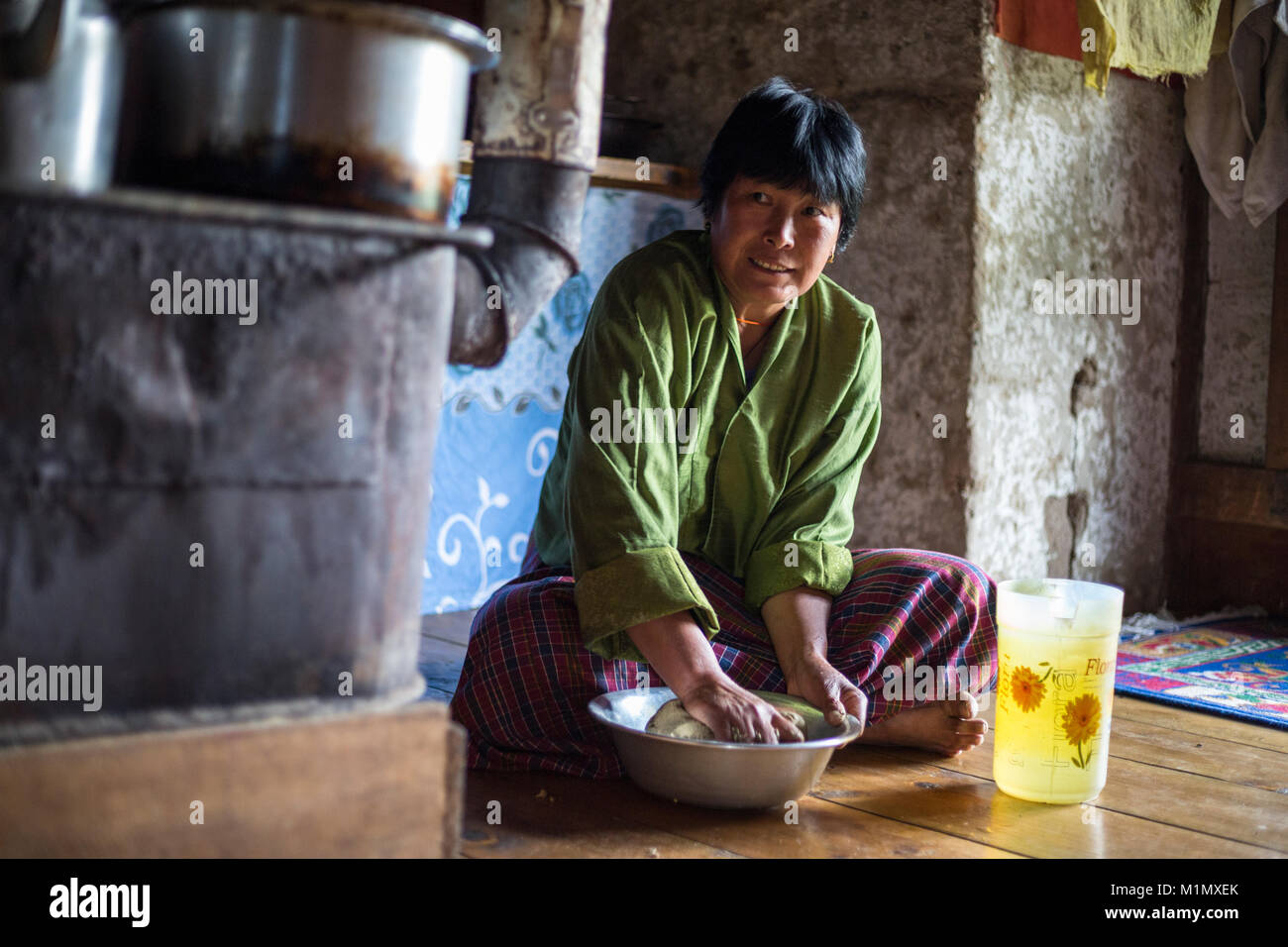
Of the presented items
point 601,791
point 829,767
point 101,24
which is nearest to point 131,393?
point 101,24

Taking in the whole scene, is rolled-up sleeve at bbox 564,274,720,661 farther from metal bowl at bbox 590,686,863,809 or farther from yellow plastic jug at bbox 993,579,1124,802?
yellow plastic jug at bbox 993,579,1124,802

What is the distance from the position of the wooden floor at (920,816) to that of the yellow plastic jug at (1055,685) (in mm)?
43

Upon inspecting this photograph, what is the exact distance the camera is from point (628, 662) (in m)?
1.74

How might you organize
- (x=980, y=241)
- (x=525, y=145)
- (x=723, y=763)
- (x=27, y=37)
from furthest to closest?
(x=980, y=241) < (x=723, y=763) < (x=525, y=145) < (x=27, y=37)

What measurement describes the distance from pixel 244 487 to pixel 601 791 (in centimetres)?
81

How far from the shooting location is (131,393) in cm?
93

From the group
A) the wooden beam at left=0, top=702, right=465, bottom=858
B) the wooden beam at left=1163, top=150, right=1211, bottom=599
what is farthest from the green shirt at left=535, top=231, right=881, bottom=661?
the wooden beam at left=1163, top=150, right=1211, bottom=599

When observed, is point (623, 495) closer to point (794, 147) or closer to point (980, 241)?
point (794, 147)

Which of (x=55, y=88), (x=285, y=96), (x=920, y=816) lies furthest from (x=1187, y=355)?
(x=55, y=88)

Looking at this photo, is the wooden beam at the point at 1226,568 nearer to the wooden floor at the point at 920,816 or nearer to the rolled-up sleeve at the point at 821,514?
the wooden floor at the point at 920,816

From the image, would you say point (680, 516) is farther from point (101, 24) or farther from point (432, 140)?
point (101, 24)

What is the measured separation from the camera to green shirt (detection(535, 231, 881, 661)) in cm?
159

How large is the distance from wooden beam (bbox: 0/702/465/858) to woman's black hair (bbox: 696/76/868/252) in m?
0.93

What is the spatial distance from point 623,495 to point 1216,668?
1.48 m
